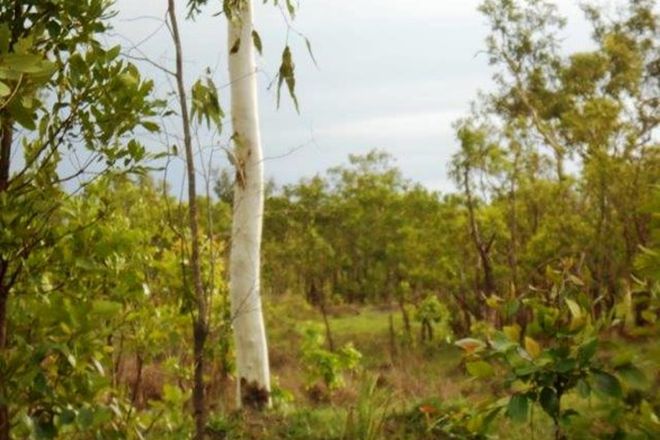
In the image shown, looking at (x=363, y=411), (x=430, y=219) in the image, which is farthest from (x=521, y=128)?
(x=363, y=411)

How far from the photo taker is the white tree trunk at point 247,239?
823cm

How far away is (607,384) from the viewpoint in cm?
196

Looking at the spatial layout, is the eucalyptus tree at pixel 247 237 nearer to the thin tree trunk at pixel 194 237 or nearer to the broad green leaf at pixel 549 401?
the thin tree trunk at pixel 194 237

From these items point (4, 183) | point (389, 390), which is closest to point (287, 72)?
point (4, 183)

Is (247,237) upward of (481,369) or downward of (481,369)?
upward

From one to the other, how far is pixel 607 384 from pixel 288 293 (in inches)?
817

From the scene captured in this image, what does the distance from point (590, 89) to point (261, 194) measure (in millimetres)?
21216

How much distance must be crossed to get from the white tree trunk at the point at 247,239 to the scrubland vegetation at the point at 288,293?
0.10ft

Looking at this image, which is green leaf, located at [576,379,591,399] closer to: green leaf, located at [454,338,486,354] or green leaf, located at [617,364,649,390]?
green leaf, located at [617,364,649,390]

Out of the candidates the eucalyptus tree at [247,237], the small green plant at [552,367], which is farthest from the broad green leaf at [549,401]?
the eucalyptus tree at [247,237]

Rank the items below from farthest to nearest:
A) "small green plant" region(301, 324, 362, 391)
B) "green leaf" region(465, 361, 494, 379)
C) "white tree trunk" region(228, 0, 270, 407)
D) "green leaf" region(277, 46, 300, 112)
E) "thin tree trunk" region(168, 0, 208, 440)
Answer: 1. "small green plant" region(301, 324, 362, 391)
2. "white tree trunk" region(228, 0, 270, 407)
3. "green leaf" region(277, 46, 300, 112)
4. "thin tree trunk" region(168, 0, 208, 440)
5. "green leaf" region(465, 361, 494, 379)

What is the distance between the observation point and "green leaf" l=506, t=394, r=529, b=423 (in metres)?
1.91

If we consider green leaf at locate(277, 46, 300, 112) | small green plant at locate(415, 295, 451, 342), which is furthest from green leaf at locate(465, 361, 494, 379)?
small green plant at locate(415, 295, 451, 342)

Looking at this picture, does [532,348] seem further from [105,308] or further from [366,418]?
[366,418]
